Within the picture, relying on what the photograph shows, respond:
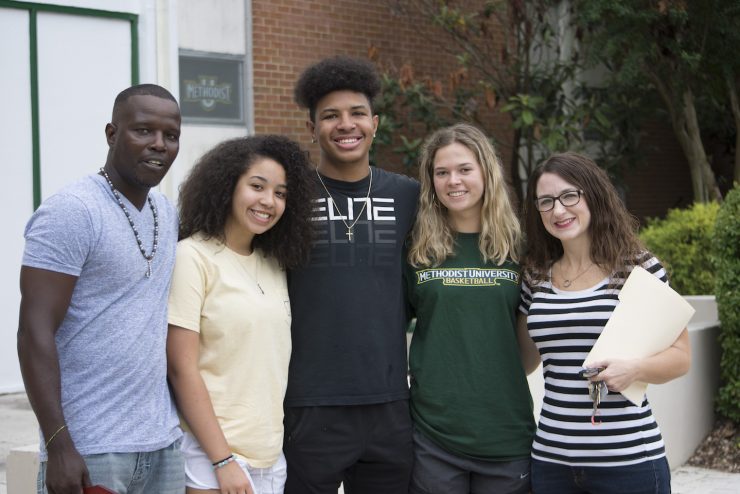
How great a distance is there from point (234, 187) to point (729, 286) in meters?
4.19

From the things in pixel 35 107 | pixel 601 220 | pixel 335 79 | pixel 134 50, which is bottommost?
pixel 601 220

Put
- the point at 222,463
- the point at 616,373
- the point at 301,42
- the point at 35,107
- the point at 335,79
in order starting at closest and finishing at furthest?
the point at 222,463 < the point at 616,373 < the point at 335,79 < the point at 35,107 < the point at 301,42

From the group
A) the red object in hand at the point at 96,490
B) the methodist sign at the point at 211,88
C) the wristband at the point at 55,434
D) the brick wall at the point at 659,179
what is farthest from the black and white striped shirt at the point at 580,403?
the brick wall at the point at 659,179

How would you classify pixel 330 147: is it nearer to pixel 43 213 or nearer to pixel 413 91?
pixel 43 213

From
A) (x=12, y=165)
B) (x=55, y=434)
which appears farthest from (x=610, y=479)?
(x=12, y=165)

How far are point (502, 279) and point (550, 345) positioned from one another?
0.33 metres

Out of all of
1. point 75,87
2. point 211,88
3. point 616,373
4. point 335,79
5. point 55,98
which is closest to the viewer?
point 616,373

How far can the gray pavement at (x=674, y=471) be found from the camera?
19.4 feet

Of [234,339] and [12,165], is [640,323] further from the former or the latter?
[12,165]

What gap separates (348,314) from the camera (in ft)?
11.4

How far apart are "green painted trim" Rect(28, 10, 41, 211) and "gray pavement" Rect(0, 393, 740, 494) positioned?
188 centimetres

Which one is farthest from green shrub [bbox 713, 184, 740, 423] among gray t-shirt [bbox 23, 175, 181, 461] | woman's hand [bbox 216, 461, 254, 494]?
gray t-shirt [bbox 23, 175, 181, 461]

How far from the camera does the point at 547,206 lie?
3486 millimetres

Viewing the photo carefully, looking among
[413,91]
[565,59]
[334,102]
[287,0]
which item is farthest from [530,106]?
[334,102]
